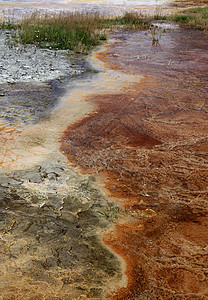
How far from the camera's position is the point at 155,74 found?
867 cm

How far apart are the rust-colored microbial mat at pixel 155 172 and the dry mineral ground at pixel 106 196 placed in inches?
0.5

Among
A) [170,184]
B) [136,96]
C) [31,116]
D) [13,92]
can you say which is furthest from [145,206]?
[13,92]

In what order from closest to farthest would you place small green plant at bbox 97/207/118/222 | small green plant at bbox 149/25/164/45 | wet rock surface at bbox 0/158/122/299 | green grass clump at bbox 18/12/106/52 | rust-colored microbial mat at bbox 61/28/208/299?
wet rock surface at bbox 0/158/122/299
rust-colored microbial mat at bbox 61/28/208/299
small green plant at bbox 97/207/118/222
green grass clump at bbox 18/12/106/52
small green plant at bbox 149/25/164/45

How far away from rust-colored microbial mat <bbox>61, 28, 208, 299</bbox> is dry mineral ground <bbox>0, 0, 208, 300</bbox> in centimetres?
1

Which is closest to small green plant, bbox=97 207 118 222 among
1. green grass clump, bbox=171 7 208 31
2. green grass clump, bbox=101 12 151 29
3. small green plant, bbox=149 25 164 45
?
small green plant, bbox=149 25 164 45

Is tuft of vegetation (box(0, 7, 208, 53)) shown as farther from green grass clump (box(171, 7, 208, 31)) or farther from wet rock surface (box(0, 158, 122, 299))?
wet rock surface (box(0, 158, 122, 299))

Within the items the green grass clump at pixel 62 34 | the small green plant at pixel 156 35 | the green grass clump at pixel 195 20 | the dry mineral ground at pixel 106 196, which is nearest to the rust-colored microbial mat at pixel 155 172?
the dry mineral ground at pixel 106 196

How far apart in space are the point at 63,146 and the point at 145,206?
6.02 feet

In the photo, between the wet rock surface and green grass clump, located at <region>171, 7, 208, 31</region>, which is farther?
green grass clump, located at <region>171, 7, 208, 31</region>

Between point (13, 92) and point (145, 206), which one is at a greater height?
point (13, 92)

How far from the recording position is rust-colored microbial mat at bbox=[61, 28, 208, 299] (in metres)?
2.70

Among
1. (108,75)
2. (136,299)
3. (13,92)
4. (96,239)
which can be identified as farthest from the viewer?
(108,75)

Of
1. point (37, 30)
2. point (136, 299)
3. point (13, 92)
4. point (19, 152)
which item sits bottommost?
point (136, 299)

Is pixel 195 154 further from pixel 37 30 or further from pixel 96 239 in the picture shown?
pixel 37 30
